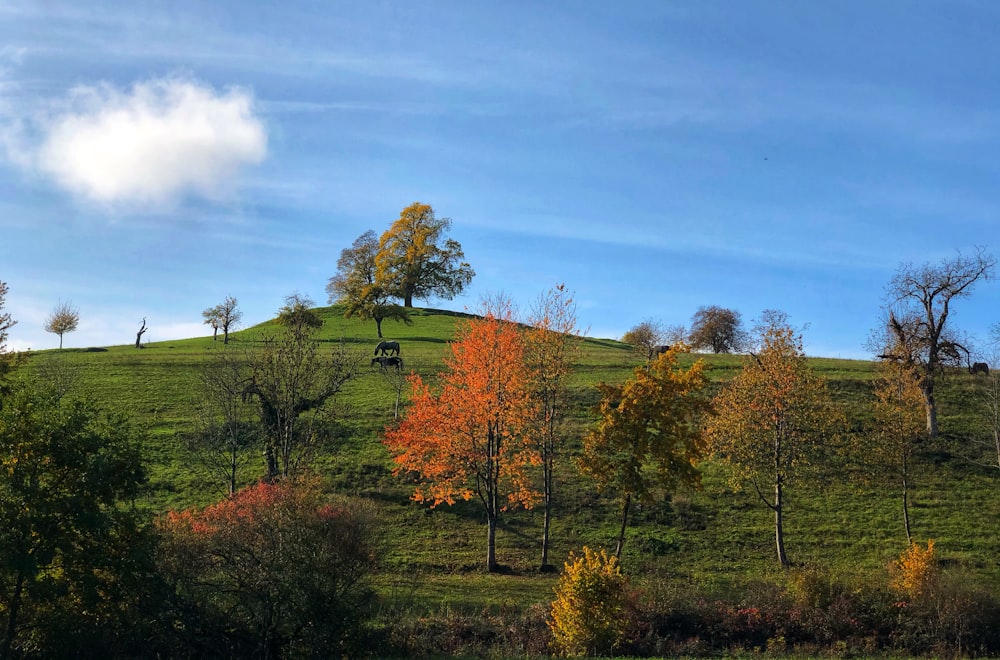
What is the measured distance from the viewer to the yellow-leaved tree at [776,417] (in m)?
34.4

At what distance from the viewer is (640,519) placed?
38250 millimetres

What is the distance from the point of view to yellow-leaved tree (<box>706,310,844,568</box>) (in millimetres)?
34375

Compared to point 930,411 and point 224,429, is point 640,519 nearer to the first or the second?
point 224,429

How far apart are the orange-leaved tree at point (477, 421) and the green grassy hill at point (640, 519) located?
10.1ft

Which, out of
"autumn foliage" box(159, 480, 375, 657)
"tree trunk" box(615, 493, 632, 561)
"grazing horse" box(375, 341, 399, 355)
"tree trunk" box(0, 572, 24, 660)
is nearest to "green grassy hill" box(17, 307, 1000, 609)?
"tree trunk" box(615, 493, 632, 561)

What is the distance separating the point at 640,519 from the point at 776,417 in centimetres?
927

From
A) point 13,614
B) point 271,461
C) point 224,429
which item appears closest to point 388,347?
point 224,429

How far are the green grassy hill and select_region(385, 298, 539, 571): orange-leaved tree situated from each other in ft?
10.1

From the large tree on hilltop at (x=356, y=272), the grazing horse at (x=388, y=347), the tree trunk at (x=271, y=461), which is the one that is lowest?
the tree trunk at (x=271, y=461)

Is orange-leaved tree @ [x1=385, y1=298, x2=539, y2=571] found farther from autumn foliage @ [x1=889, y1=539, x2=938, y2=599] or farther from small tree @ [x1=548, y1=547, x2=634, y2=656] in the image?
autumn foliage @ [x1=889, y1=539, x2=938, y2=599]

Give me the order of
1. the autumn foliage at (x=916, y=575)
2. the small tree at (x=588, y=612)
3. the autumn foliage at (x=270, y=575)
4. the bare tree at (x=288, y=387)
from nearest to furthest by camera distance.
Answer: the autumn foliage at (x=270, y=575), the small tree at (x=588, y=612), the autumn foliage at (x=916, y=575), the bare tree at (x=288, y=387)

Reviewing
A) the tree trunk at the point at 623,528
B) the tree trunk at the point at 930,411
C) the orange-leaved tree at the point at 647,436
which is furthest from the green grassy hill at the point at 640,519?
the orange-leaved tree at the point at 647,436

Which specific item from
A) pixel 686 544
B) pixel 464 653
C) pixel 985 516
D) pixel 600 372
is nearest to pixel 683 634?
pixel 464 653

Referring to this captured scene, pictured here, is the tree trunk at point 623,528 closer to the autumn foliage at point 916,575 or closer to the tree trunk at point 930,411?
the autumn foliage at point 916,575
